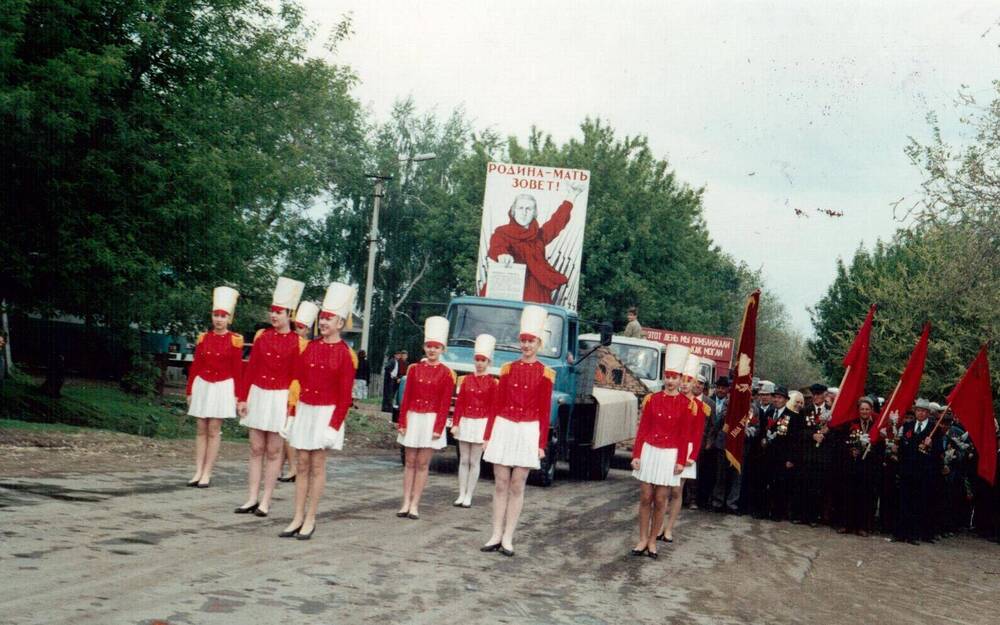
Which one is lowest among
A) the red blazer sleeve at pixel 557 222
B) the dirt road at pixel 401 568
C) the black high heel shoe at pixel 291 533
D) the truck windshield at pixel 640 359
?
the dirt road at pixel 401 568

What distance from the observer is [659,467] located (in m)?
12.0

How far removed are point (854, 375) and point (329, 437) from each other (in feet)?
28.4

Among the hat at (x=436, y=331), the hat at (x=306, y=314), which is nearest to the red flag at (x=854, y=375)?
the hat at (x=436, y=331)

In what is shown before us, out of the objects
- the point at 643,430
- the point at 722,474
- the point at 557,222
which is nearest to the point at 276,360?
the point at 643,430

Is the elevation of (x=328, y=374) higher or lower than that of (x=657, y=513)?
higher

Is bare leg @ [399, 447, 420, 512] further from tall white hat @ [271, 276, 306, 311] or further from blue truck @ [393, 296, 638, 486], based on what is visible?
blue truck @ [393, 296, 638, 486]

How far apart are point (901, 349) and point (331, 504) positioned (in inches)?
1138

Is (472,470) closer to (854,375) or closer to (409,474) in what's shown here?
(409,474)

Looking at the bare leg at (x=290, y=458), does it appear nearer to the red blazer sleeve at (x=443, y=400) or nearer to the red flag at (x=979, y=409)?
the red blazer sleeve at (x=443, y=400)

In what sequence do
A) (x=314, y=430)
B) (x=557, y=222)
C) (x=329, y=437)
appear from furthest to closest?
1. (x=557, y=222)
2. (x=314, y=430)
3. (x=329, y=437)

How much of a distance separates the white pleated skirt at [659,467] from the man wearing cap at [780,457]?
6.66 metres

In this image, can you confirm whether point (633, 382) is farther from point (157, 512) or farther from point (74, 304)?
point (157, 512)

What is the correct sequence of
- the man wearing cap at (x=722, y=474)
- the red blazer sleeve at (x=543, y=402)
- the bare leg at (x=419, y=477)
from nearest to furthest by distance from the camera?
the red blazer sleeve at (x=543, y=402), the bare leg at (x=419, y=477), the man wearing cap at (x=722, y=474)

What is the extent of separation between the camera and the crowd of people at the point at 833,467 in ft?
58.0
